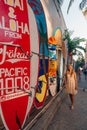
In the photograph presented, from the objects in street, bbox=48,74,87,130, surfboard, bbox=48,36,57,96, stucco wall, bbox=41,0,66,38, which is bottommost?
street, bbox=48,74,87,130

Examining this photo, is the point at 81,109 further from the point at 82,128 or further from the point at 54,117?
the point at 82,128

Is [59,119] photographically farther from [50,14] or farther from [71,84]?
[50,14]

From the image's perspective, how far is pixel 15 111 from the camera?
3.40m

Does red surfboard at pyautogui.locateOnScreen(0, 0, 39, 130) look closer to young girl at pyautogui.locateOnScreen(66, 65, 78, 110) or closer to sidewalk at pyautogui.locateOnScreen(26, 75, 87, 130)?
sidewalk at pyautogui.locateOnScreen(26, 75, 87, 130)

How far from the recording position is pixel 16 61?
3322 millimetres

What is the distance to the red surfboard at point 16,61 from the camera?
3.06 meters

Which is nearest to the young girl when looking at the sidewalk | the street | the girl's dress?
the girl's dress

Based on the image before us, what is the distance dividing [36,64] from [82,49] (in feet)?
59.8

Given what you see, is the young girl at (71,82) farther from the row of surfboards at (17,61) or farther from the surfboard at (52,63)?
the row of surfboards at (17,61)

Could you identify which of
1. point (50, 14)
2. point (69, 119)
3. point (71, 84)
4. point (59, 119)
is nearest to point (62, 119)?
point (59, 119)

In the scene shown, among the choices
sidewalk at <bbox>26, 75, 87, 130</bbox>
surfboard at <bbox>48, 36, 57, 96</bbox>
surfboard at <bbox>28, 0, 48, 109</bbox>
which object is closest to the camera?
surfboard at <bbox>28, 0, 48, 109</bbox>

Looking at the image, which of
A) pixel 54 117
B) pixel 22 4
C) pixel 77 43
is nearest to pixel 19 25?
pixel 22 4

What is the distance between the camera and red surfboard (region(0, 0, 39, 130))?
3061 mm

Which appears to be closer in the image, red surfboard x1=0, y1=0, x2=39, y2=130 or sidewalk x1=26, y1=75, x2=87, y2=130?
red surfboard x1=0, y1=0, x2=39, y2=130
